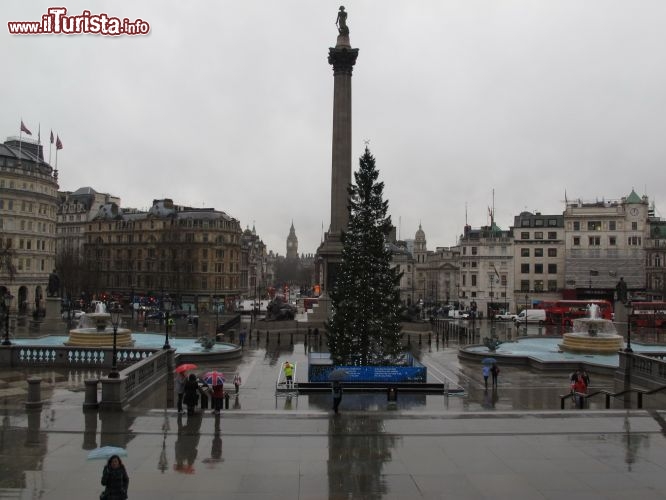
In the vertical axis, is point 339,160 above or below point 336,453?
above

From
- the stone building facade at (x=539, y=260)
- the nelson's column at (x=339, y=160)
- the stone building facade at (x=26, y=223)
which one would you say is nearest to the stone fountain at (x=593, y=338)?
the nelson's column at (x=339, y=160)

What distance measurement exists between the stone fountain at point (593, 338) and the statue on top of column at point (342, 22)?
42.4 metres

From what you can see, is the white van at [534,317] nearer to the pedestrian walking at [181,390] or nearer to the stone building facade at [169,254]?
the stone building facade at [169,254]

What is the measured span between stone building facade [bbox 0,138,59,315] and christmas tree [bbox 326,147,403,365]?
2535 inches

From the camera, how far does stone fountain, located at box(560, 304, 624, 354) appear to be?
133 feet

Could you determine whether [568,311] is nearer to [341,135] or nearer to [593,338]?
[593,338]

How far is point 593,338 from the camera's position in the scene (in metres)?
41.1

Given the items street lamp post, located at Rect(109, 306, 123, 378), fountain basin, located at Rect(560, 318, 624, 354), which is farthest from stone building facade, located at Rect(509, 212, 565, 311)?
street lamp post, located at Rect(109, 306, 123, 378)

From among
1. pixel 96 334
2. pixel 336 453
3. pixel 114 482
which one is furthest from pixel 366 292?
pixel 114 482

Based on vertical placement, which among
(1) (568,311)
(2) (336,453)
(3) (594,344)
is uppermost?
(1) (568,311)

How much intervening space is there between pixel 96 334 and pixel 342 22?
47.0 metres

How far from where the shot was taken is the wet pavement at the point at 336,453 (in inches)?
480

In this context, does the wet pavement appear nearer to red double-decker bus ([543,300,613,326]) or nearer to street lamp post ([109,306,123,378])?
street lamp post ([109,306,123,378])

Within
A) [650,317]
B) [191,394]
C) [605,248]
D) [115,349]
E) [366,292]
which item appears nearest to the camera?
[191,394]
